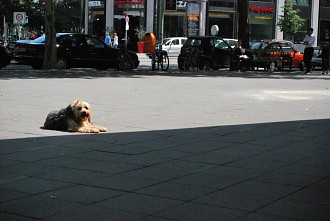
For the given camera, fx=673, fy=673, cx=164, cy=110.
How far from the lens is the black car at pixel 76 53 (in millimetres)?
26406

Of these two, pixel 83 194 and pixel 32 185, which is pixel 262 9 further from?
pixel 83 194

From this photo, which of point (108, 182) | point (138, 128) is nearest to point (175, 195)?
point (108, 182)

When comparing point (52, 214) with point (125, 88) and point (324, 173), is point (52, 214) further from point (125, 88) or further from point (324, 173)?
point (125, 88)

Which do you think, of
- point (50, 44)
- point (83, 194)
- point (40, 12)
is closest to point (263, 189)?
point (83, 194)

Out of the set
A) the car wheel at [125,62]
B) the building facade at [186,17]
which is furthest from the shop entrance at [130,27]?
the car wheel at [125,62]

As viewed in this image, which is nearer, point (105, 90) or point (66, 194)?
point (66, 194)

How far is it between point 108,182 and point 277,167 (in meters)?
1.95

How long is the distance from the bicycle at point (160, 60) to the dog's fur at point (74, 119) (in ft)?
61.5

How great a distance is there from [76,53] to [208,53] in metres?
6.02

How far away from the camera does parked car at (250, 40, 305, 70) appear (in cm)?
3052

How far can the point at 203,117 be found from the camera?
1150cm

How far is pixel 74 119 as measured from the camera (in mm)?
9203

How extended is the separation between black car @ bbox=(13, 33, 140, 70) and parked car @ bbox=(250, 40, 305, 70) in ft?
21.3

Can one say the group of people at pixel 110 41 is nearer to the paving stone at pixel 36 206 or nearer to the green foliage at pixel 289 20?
the green foliage at pixel 289 20
